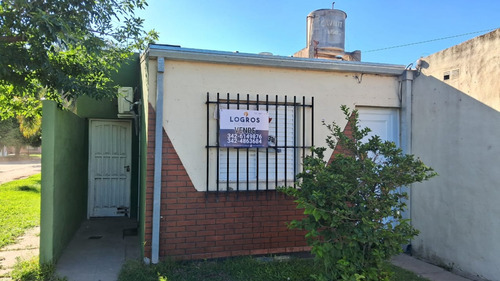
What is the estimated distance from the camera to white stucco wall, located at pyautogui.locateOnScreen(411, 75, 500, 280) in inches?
166

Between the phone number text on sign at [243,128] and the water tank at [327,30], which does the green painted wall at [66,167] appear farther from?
the water tank at [327,30]

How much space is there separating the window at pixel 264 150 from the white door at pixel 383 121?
100 cm

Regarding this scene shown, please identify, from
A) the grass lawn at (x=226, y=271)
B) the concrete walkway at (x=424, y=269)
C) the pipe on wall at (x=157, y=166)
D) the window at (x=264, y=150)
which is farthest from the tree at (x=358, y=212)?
the pipe on wall at (x=157, y=166)

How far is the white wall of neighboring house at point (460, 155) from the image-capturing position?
4211mm

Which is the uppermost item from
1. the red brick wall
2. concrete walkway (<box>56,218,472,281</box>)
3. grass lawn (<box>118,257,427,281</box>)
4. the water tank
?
the water tank

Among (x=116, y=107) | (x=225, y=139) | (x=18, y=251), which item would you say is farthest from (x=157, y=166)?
(x=116, y=107)

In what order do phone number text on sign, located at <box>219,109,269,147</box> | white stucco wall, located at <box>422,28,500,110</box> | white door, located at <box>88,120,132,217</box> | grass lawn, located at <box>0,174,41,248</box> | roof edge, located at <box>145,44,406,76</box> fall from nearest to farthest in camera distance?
white stucco wall, located at <box>422,28,500,110</box> < roof edge, located at <box>145,44,406,76</box> < phone number text on sign, located at <box>219,109,269,147</box> < grass lawn, located at <box>0,174,41,248</box> < white door, located at <box>88,120,132,217</box>

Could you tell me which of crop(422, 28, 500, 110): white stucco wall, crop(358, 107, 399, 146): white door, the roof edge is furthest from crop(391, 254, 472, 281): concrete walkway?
the roof edge

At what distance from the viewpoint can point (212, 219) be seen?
4.79m

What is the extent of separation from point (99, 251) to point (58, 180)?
1.31 m

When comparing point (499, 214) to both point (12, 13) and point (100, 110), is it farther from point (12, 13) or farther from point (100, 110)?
point (100, 110)

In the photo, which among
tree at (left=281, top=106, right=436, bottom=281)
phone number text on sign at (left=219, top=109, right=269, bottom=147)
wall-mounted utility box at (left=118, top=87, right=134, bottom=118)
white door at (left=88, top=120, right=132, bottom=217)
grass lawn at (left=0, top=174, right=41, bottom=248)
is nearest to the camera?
tree at (left=281, top=106, right=436, bottom=281)

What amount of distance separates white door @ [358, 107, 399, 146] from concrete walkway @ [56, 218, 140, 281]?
4000 millimetres

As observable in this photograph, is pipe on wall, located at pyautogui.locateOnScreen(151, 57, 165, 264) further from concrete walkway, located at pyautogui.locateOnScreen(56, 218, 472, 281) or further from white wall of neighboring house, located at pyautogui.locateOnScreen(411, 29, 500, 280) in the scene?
white wall of neighboring house, located at pyautogui.locateOnScreen(411, 29, 500, 280)
